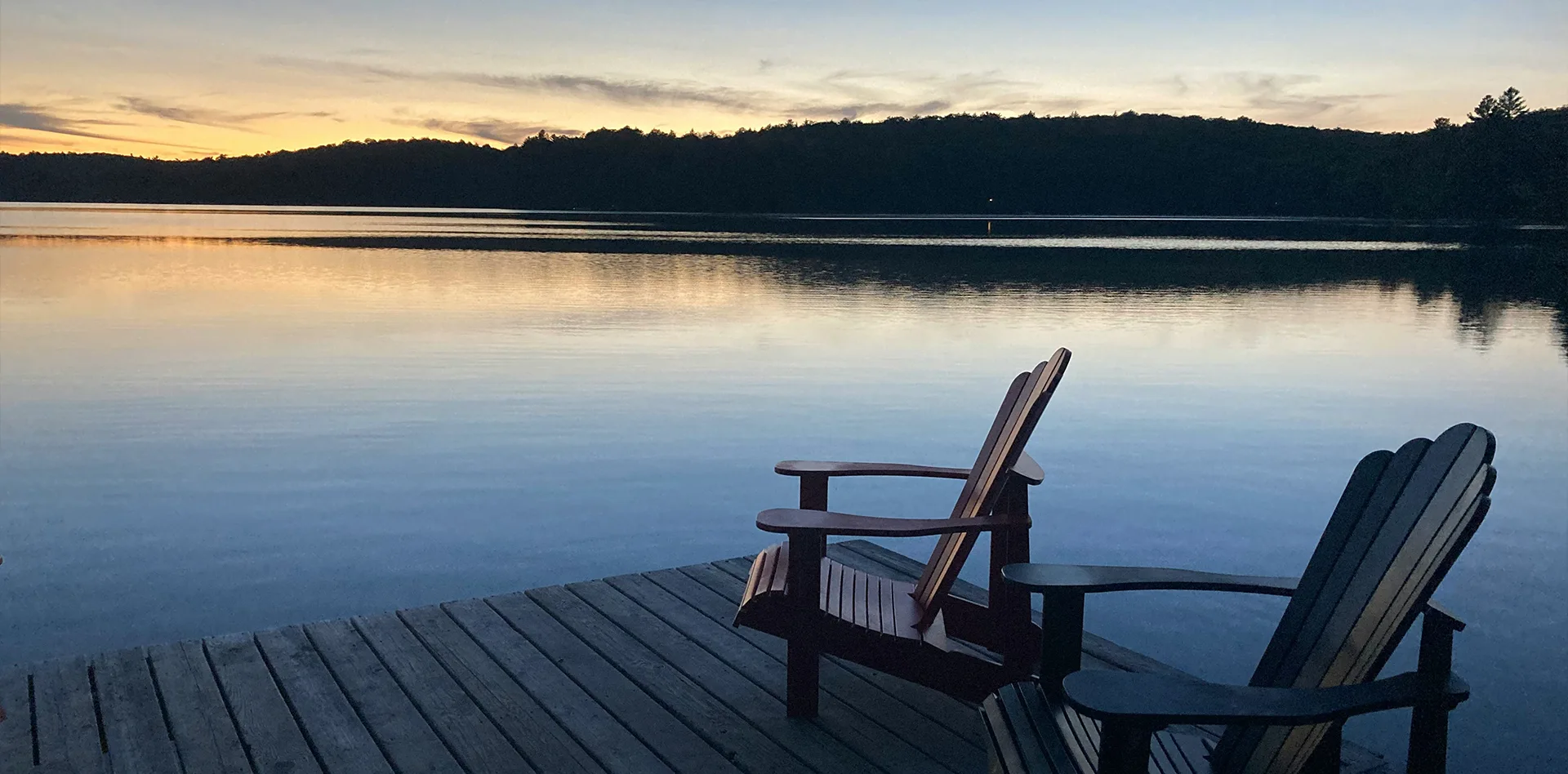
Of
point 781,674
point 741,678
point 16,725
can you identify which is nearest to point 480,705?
point 741,678

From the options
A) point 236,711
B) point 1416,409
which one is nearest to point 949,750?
point 236,711

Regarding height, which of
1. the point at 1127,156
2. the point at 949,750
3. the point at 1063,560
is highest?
the point at 1127,156

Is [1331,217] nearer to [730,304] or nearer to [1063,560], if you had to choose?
[730,304]

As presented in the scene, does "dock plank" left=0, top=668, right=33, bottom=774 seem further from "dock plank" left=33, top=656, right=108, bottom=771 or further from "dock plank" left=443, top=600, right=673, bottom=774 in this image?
"dock plank" left=443, top=600, right=673, bottom=774

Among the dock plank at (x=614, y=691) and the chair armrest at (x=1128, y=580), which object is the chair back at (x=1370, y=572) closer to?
the chair armrest at (x=1128, y=580)

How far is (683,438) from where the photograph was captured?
9617 millimetres

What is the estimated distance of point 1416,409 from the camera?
11.6m

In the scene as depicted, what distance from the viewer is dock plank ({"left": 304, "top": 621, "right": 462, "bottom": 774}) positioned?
3.03 m

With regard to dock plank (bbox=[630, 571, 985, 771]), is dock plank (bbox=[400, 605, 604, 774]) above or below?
above

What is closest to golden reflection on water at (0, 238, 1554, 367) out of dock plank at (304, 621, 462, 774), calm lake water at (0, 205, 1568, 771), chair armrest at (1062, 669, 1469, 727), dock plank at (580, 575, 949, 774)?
calm lake water at (0, 205, 1568, 771)

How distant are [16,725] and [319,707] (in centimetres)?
79

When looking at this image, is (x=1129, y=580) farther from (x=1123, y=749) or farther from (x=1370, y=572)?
(x=1123, y=749)

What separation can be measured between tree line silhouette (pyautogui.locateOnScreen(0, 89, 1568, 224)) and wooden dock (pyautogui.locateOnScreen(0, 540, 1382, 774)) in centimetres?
8315

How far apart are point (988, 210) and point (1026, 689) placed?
112956 millimetres
